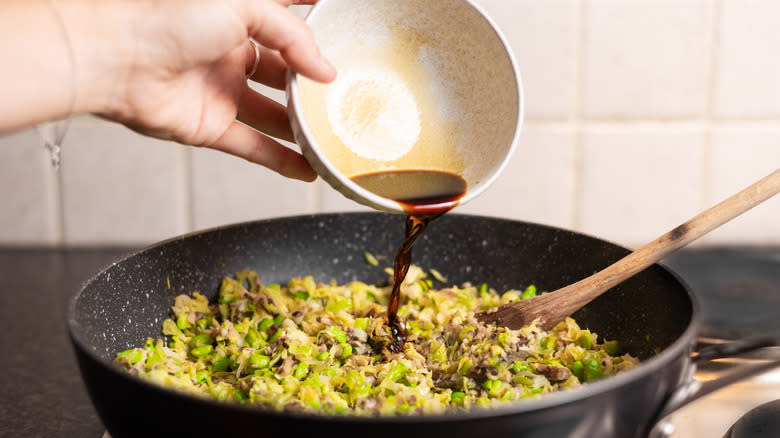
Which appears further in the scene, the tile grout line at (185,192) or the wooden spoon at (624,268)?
the tile grout line at (185,192)

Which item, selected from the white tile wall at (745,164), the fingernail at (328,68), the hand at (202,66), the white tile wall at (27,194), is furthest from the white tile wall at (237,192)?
the white tile wall at (745,164)

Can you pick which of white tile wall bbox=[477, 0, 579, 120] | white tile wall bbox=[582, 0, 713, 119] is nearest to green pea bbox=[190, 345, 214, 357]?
white tile wall bbox=[477, 0, 579, 120]

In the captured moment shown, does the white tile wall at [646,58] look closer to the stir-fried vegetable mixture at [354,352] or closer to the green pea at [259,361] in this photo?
the stir-fried vegetable mixture at [354,352]

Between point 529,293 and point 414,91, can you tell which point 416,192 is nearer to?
point 414,91

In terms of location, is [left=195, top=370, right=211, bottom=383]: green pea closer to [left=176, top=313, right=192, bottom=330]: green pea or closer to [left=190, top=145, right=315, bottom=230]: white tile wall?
[left=176, top=313, right=192, bottom=330]: green pea

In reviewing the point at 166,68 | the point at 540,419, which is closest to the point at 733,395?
the point at 540,419

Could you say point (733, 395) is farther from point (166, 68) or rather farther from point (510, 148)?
point (166, 68)
